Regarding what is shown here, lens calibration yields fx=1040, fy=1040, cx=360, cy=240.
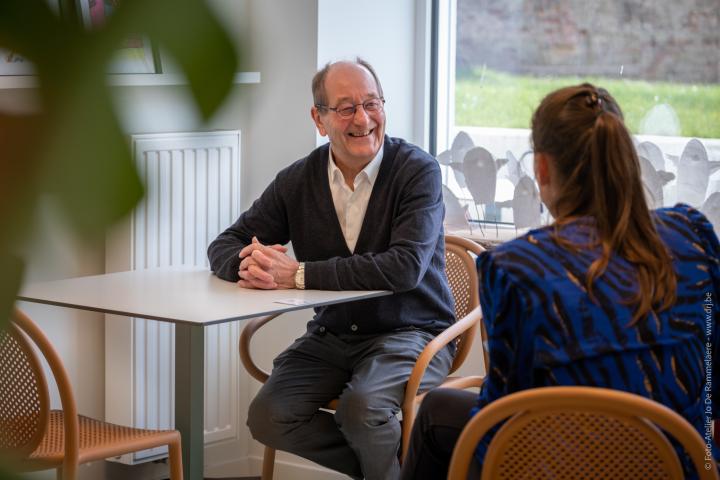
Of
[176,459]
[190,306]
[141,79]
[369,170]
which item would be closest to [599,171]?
[190,306]

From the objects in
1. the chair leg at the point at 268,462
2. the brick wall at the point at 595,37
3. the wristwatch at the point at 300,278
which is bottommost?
the chair leg at the point at 268,462

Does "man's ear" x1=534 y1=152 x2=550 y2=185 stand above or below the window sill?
below

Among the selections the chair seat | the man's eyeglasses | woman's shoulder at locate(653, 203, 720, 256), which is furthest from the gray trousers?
woman's shoulder at locate(653, 203, 720, 256)

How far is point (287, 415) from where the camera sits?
8.22 feet

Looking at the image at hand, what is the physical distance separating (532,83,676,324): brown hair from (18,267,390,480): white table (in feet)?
2.41

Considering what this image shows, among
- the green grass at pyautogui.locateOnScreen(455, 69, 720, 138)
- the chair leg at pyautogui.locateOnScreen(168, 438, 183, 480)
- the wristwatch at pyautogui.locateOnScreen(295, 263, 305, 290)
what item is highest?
the green grass at pyautogui.locateOnScreen(455, 69, 720, 138)

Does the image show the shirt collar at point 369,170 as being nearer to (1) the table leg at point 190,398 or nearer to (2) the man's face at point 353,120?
(2) the man's face at point 353,120

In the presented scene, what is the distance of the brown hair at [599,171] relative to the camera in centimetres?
157

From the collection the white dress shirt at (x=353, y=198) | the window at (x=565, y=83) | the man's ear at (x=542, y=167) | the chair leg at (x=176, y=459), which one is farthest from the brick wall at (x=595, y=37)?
the chair leg at (x=176, y=459)

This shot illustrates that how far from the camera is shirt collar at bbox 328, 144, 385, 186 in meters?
2.63

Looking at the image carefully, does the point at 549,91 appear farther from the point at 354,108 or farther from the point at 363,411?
the point at 363,411

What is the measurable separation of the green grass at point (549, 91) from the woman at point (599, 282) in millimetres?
1277

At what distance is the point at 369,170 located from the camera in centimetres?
263

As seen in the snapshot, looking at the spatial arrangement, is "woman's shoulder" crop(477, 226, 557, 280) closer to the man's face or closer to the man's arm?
the man's face
